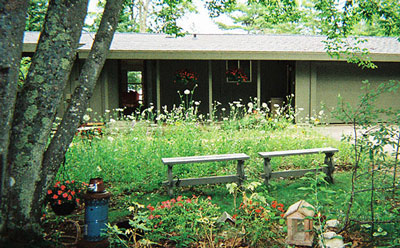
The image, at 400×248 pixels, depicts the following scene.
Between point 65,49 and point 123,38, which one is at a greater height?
point 123,38

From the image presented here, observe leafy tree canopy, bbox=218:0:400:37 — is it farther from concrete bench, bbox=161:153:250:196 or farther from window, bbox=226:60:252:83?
window, bbox=226:60:252:83

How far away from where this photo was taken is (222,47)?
11.4 metres

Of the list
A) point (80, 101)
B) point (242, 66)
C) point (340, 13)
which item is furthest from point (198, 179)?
point (242, 66)

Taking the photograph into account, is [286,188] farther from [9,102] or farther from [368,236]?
[9,102]

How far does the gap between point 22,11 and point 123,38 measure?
33.6 feet

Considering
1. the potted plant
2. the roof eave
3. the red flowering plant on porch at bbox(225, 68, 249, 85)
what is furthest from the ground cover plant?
the red flowering plant on porch at bbox(225, 68, 249, 85)

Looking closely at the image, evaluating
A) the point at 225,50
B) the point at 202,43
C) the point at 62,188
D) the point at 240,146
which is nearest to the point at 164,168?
the point at 240,146

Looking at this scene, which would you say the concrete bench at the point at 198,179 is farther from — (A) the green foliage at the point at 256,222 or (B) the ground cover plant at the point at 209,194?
(A) the green foliage at the point at 256,222

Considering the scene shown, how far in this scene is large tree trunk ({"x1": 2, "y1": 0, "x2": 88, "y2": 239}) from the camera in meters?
2.90

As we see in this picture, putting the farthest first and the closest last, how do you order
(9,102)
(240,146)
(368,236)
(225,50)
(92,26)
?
1. (92,26)
2. (225,50)
3. (240,146)
4. (368,236)
5. (9,102)

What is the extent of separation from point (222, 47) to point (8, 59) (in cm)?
924

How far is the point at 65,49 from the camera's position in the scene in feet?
9.86

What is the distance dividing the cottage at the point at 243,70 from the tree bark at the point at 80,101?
701 cm

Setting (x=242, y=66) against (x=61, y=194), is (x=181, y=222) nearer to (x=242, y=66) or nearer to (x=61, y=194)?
(x=61, y=194)
